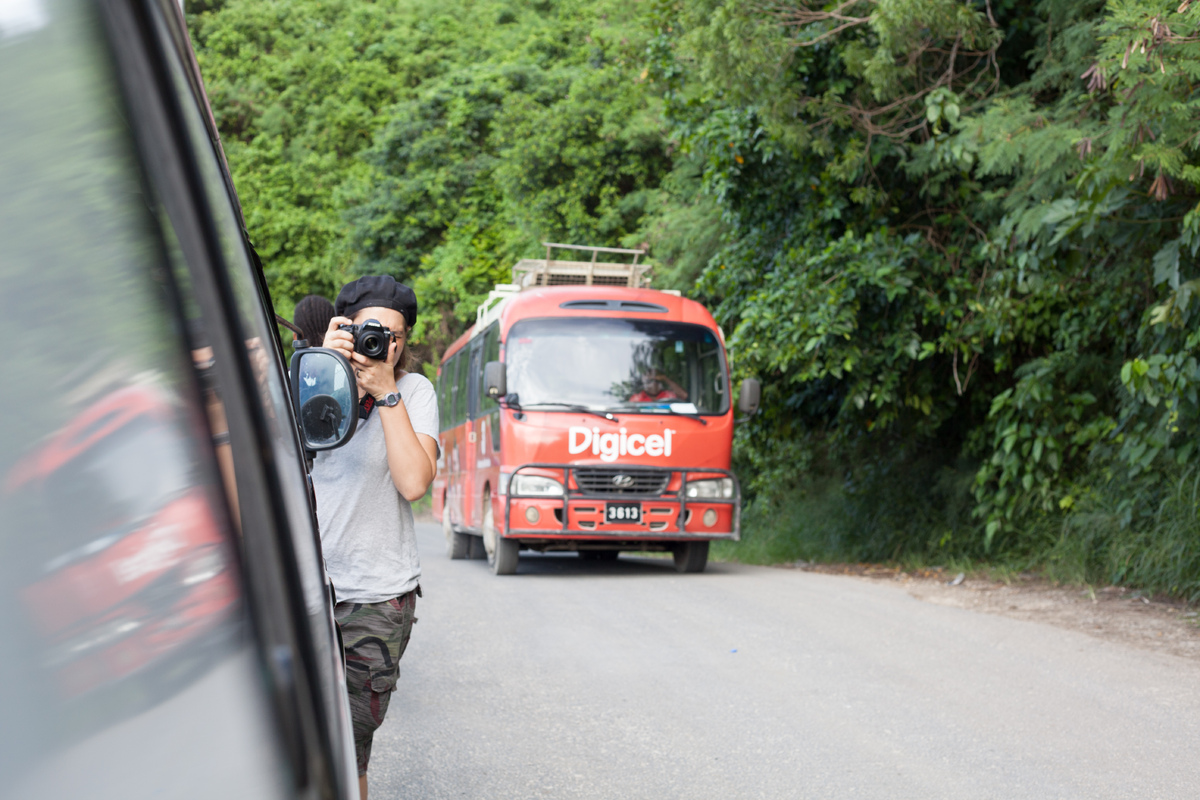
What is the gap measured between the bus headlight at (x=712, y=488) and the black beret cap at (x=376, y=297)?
875cm

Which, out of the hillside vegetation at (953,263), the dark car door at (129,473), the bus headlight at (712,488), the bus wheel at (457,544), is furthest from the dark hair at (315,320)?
the bus wheel at (457,544)

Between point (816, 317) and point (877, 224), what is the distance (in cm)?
150

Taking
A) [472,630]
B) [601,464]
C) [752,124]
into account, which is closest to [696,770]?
[472,630]

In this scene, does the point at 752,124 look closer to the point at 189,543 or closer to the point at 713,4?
the point at 713,4

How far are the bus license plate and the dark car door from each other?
1056 centimetres

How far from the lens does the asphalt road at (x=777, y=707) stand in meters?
4.59

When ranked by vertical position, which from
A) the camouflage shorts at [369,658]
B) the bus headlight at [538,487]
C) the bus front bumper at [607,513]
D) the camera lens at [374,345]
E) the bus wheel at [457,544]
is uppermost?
the camera lens at [374,345]

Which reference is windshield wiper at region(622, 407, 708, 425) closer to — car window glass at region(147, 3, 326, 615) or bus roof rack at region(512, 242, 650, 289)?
bus roof rack at region(512, 242, 650, 289)

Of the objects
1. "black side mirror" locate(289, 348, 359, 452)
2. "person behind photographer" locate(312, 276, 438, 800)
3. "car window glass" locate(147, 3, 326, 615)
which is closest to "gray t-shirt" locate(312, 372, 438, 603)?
"person behind photographer" locate(312, 276, 438, 800)

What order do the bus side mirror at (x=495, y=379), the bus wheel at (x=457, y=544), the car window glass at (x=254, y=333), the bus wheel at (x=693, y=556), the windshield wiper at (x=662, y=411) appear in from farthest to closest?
the bus wheel at (x=457, y=544), the bus wheel at (x=693, y=556), the windshield wiper at (x=662, y=411), the bus side mirror at (x=495, y=379), the car window glass at (x=254, y=333)

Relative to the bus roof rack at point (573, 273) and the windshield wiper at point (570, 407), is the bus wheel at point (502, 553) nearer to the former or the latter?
the windshield wiper at point (570, 407)

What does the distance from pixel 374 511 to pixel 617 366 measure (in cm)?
912

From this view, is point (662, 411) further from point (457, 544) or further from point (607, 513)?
point (457, 544)

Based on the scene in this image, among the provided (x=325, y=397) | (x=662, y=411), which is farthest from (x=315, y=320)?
(x=662, y=411)
